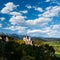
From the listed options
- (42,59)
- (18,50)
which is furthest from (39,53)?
(18,50)

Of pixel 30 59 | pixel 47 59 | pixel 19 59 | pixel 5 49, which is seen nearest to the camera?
pixel 30 59

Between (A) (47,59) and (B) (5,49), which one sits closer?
(B) (5,49)

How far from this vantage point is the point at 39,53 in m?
89.6

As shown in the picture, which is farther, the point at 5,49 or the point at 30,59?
the point at 5,49

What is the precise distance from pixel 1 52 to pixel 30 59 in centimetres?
1264

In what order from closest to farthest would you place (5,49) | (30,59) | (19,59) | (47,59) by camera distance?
(30,59) → (19,59) → (5,49) → (47,59)

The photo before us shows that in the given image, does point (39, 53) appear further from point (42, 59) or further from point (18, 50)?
point (18, 50)

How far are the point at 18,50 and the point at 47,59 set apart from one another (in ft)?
47.7

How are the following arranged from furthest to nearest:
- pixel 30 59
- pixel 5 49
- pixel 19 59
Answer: pixel 5 49 → pixel 19 59 → pixel 30 59

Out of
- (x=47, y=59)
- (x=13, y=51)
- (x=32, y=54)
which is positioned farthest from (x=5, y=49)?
(x=47, y=59)

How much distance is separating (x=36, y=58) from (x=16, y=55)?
725cm

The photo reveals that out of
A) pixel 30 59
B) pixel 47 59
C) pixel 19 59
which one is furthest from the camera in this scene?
pixel 47 59

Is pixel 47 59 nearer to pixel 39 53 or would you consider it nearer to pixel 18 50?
pixel 39 53

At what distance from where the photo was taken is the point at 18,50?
8575cm
